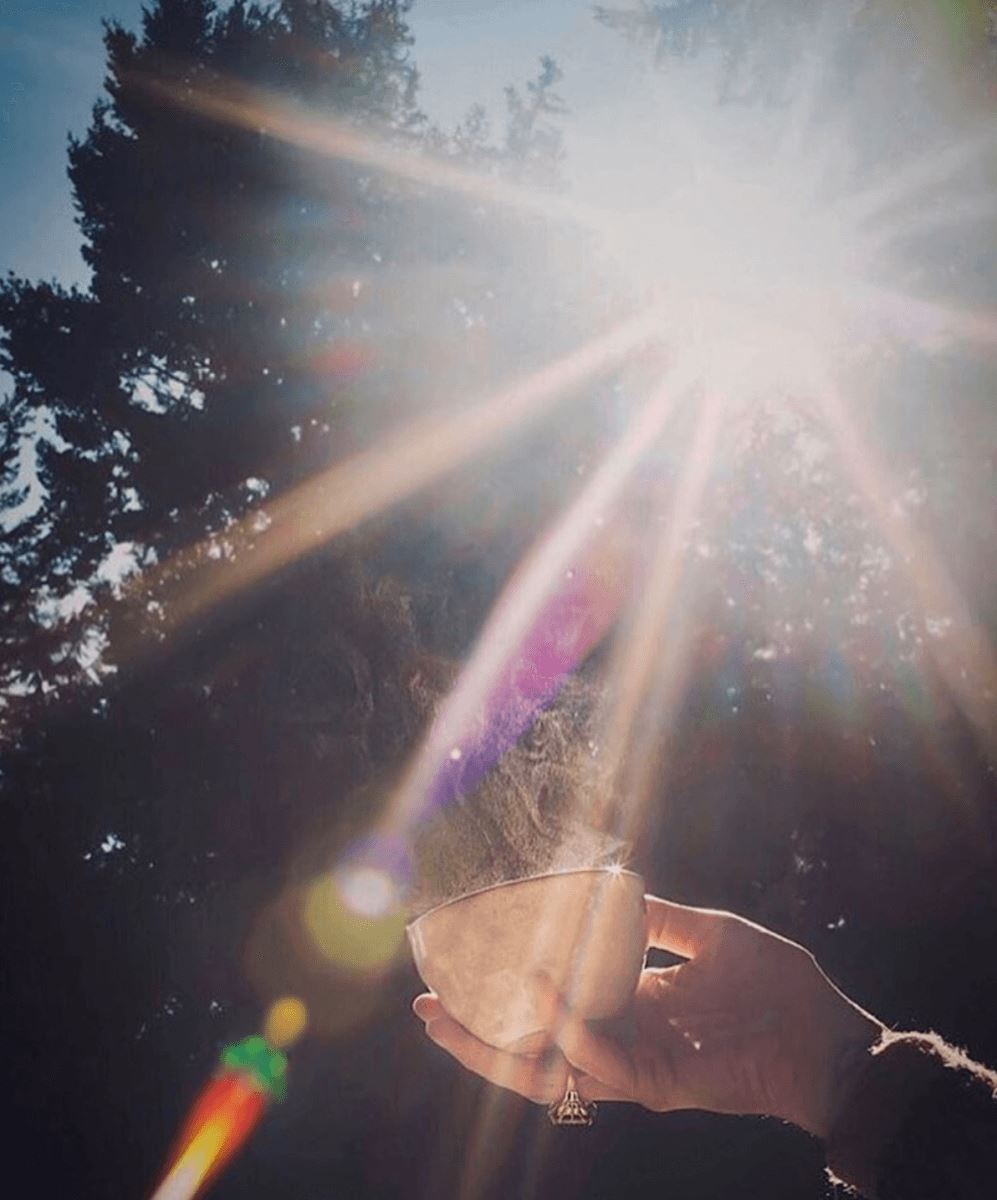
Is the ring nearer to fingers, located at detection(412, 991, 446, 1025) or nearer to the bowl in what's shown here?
the bowl

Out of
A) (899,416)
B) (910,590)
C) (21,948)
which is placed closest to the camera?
(21,948)

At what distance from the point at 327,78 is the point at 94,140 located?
4.37 m

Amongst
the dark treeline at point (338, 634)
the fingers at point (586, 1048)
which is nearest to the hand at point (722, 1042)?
the fingers at point (586, 1048)

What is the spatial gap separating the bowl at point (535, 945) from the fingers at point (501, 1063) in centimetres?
9

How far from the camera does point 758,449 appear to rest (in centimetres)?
1188

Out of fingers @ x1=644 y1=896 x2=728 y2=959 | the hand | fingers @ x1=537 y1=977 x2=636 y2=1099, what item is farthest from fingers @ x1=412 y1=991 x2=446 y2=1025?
fingers @ x1=644 y1=896 x2=728 y2=959

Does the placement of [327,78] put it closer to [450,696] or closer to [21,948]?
[450,696]

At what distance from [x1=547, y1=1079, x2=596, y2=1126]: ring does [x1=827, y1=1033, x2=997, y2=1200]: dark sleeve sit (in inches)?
22.9

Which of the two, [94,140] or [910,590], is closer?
[910,590]

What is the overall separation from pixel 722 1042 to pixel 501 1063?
1.89 ft

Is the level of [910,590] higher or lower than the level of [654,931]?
higher

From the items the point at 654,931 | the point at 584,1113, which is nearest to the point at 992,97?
the point at 654,931

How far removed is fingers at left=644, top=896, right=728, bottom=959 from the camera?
1843 millimetres

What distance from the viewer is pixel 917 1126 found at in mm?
1489
